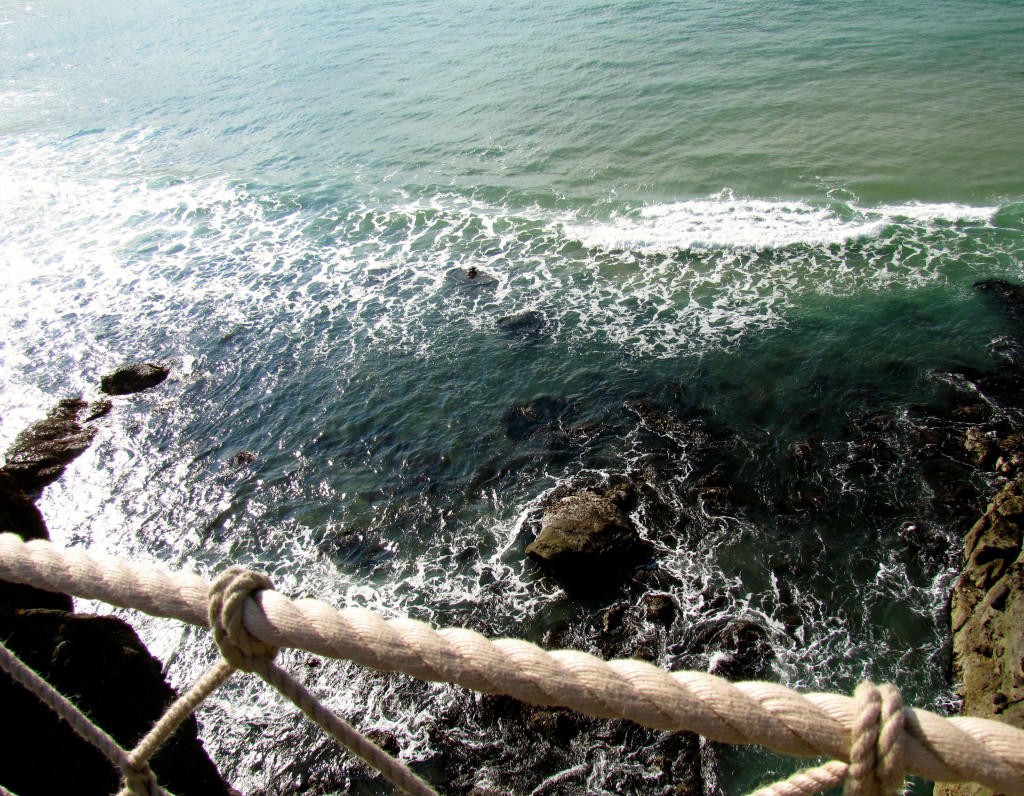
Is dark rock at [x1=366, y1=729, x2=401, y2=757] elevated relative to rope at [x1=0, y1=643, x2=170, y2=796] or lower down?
lower down

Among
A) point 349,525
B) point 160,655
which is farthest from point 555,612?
point 160,655

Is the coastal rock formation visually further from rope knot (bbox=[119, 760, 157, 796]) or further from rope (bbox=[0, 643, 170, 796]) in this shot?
rope knot (bbox=[119, 760, 157, 796])

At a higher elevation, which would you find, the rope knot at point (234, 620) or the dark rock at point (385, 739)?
the rope knot at point (234, 620)

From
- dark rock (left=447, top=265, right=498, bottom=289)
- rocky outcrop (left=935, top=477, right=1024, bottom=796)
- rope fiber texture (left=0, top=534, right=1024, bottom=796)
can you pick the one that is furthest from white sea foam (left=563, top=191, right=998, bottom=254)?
rope fiber texture (left=0, top=534, right=1024, bottom=796)

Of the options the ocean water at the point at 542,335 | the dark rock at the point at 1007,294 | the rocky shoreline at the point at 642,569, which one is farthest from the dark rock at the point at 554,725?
the dark rock at the point at 1007,294

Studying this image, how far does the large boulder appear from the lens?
10.9m

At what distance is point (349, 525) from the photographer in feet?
42.2

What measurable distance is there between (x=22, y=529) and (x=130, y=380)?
435 inches

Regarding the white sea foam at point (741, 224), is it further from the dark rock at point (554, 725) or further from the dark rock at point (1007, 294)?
the dark rock at point (554, 725)

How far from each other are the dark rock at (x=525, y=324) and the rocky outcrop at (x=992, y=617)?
1094 cm

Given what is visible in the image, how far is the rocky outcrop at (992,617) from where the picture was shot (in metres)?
7.52

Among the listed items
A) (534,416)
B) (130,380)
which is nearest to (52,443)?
(130,380)

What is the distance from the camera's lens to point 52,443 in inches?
619

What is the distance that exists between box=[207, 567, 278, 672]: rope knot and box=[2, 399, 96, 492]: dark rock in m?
15.7
